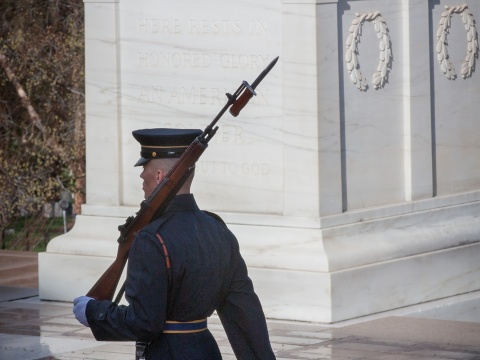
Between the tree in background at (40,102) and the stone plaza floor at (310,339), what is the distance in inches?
401

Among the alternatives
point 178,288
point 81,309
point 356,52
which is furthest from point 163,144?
point 356,52

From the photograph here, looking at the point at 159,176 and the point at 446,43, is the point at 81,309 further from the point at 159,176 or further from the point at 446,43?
the point at 446,43

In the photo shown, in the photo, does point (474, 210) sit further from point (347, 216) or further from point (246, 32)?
point (246, 32)

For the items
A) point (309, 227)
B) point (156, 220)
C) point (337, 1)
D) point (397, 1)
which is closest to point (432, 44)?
point (397, 1)

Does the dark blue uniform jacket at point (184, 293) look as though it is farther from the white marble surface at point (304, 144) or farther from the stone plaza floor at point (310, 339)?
the white marble surface at point (304, 144)

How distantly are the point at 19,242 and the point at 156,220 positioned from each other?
13504mm

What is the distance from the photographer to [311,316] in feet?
29.1

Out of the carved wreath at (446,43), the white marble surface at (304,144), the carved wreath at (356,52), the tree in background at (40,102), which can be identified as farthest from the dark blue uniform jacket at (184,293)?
the tree in background at (40,102)

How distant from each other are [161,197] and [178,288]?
0.33 m

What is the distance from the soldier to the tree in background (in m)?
14.6

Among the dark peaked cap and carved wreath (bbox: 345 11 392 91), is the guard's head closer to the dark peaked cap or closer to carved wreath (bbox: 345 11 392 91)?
the dark peaked cap

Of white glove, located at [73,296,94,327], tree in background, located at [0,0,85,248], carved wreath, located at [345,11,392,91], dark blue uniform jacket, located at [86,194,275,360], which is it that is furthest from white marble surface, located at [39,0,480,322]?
tree in background, located at [0,0,85,248]

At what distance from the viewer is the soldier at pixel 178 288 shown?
4.43m

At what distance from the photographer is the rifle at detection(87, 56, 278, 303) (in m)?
4.55
